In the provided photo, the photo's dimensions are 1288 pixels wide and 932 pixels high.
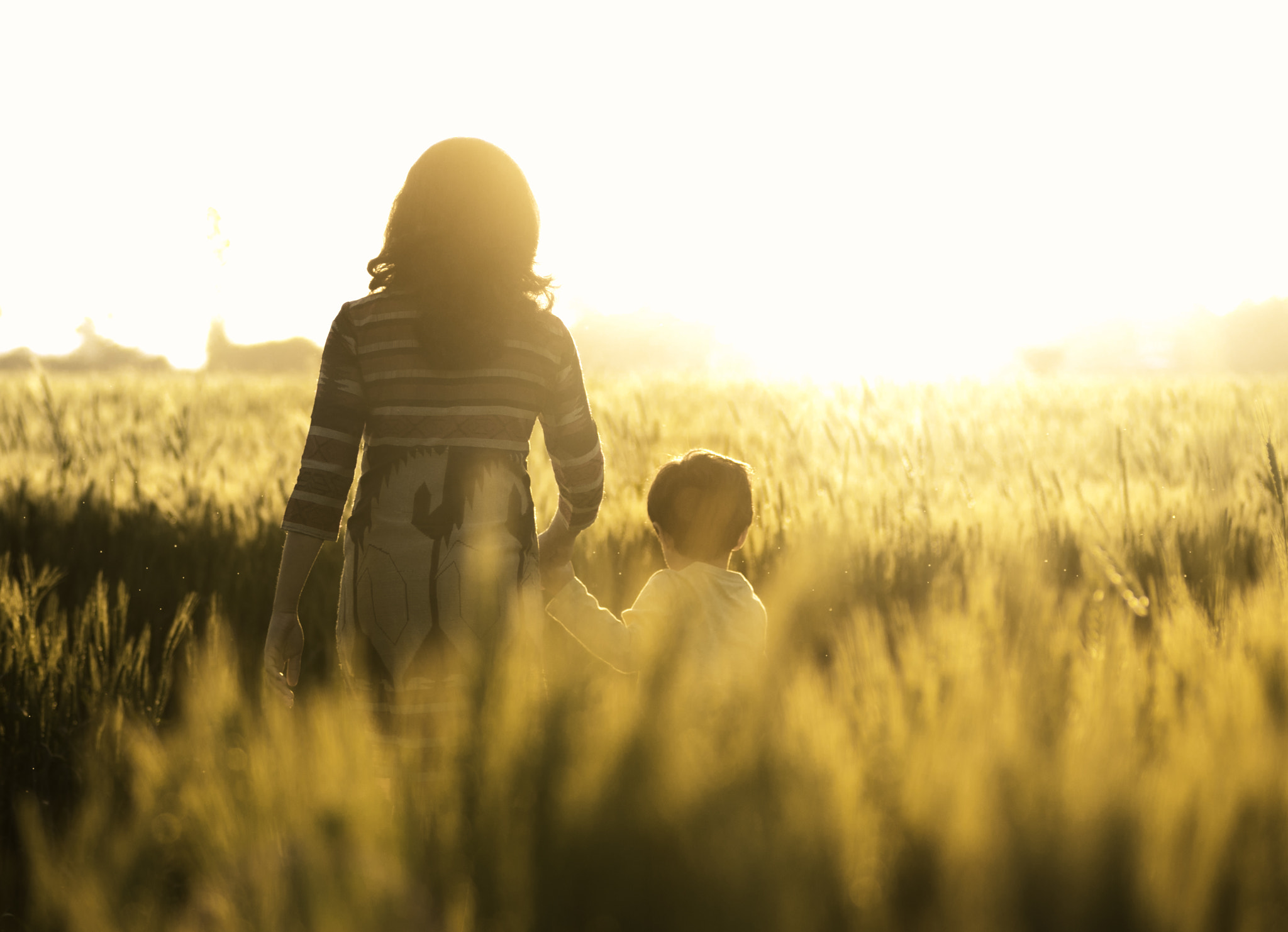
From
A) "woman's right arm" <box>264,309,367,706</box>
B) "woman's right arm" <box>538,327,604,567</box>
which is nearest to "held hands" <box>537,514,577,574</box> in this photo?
"woman's right arm" <box>538,327,604,567</box>

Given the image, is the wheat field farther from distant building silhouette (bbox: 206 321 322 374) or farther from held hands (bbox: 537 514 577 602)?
distant building silhouette (bbox: 206 321 322 374)

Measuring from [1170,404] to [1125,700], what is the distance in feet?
21.1

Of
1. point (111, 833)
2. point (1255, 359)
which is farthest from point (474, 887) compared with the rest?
point (1255, 359)

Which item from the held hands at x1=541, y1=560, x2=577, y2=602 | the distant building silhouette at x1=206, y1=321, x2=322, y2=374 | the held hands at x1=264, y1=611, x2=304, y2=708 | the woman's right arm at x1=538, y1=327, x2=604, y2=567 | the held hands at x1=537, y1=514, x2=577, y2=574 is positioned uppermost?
the distant building silhouette at x1=206, y1=321, x2=322, y2=374

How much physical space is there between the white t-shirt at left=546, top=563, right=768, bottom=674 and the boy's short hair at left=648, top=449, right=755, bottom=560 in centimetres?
5

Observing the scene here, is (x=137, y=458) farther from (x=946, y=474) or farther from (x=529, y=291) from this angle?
(x=946, y=474)

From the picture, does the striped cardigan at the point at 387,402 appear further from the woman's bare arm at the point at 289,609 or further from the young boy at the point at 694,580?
the young boy at the point at 694,580

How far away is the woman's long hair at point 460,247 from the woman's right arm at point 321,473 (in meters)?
0.14

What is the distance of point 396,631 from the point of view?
161 centimetres

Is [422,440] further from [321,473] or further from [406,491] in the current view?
→ [321,473]

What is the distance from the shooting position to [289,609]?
5.34ft

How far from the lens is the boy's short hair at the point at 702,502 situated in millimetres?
1903

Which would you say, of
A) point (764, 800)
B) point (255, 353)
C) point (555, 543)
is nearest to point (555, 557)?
point (555, 543)

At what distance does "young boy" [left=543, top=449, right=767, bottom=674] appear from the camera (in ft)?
5.36
